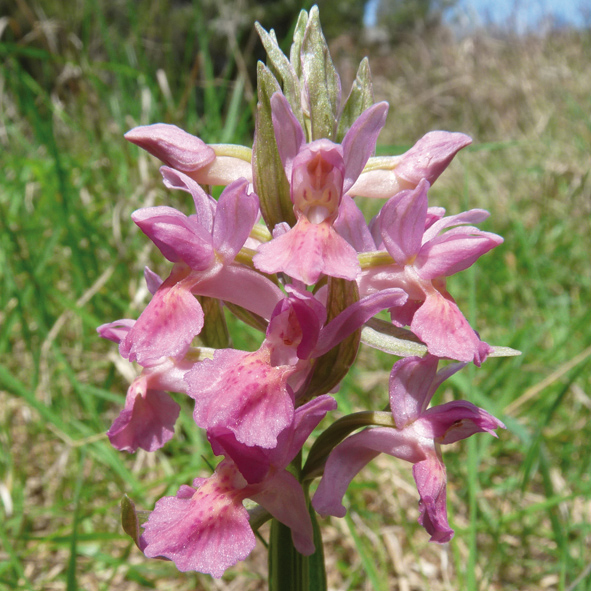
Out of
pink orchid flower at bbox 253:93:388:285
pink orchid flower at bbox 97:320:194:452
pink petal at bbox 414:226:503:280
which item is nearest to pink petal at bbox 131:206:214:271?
pink orchid flower at bbox 253:93:388:285

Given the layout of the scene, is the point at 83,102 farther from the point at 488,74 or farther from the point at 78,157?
the point at 488,74

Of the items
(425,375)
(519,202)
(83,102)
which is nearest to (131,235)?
(83,102)

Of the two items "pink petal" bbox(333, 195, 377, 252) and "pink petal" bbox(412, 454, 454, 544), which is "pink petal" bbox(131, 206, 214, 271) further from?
"pink petal" bbox(412, 454, 454, 544)

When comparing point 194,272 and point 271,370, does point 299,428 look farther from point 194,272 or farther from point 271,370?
point 194,272

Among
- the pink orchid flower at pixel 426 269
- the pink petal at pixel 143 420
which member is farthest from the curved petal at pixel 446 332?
the pink petal at pixel 143 420

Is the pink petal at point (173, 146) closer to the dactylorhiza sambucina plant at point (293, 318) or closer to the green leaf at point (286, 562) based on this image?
the dactylorhiza sambucina plant at point (293, 318)

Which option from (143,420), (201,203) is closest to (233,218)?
(201,203)
